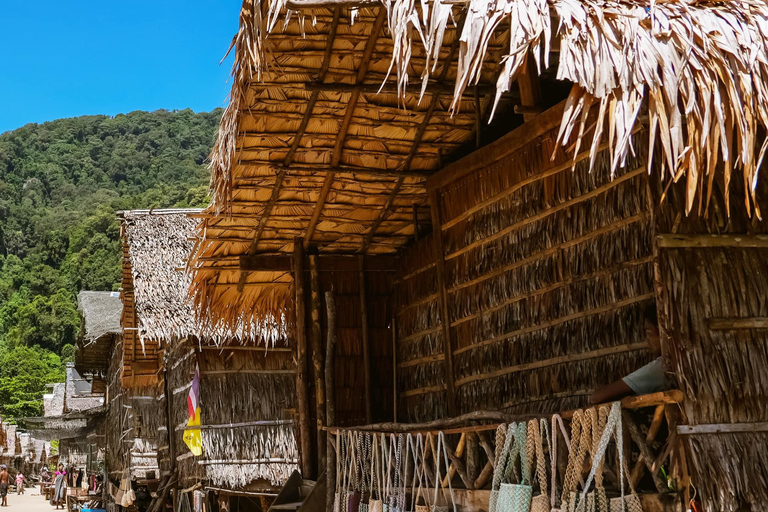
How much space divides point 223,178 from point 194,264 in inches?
62.5

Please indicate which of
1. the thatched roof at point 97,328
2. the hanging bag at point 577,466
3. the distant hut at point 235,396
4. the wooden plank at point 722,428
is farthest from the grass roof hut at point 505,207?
the thatched roof at point 97,328

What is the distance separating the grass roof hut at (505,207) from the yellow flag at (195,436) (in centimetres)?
454

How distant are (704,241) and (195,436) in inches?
382

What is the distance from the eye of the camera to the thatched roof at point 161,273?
40.5 feet

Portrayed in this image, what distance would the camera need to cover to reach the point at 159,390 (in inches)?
635

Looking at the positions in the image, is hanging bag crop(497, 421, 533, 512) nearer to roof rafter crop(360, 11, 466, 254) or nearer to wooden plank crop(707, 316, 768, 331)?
wooden plank crop(707, 316, 768, 331)

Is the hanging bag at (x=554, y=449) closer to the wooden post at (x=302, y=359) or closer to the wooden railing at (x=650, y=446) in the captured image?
the wooden railing at (x=650, y=446)

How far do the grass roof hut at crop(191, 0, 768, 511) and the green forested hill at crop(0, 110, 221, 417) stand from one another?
105 feet

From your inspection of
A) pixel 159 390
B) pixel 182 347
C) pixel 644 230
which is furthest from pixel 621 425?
pixel 159 390

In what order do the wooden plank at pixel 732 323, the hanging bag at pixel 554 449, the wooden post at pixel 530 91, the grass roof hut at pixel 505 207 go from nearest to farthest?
the grass roof hut at pixel 505 207
the wooden plank at pixel 732 323
the hanging bag at pixel 554 449
the wooden post at pixel 530 91

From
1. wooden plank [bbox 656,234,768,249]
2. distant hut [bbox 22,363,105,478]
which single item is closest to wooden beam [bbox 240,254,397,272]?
wooden plank [bbox 656,234,768,249]

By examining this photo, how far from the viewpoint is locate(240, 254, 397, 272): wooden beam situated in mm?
7004

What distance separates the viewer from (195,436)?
39.3ft

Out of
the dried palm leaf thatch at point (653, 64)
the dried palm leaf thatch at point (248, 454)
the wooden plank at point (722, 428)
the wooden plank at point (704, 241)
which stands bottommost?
the dried palm leaf thatch at point (248, 454)
